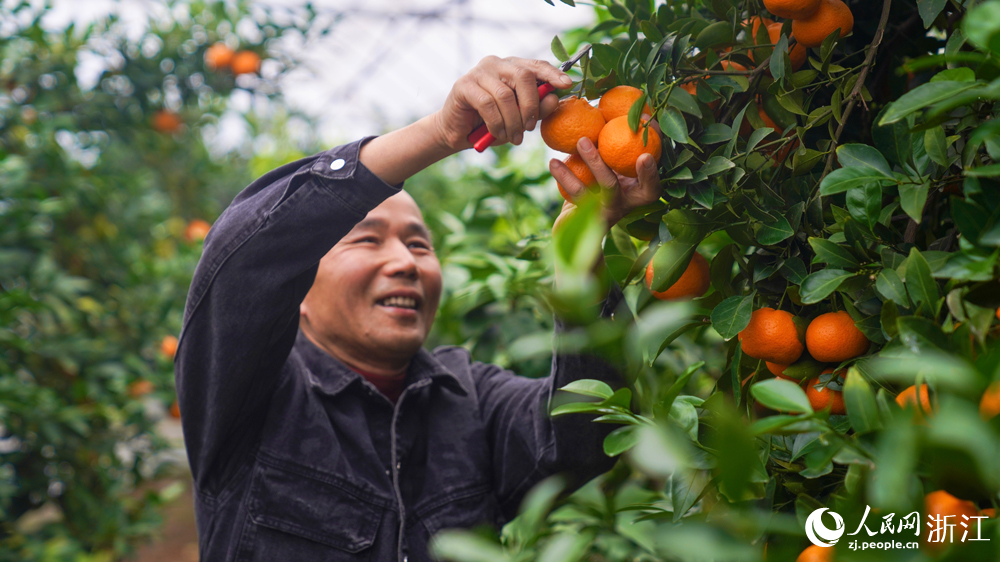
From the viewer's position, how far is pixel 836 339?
1.85 ft

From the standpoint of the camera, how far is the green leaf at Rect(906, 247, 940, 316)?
0.44 m

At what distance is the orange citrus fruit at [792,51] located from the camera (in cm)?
68

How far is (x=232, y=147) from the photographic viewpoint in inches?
151

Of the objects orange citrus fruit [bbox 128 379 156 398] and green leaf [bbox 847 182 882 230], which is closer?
green leaf [bbox 847 182 882 230]

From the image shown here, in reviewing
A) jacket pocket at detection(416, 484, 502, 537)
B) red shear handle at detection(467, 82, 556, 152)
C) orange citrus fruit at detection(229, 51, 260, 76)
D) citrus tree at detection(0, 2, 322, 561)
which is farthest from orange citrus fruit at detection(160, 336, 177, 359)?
red shear handle at detection(467, 82, 556, 152)

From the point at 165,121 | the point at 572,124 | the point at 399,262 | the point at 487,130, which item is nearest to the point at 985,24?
the point at 572,124

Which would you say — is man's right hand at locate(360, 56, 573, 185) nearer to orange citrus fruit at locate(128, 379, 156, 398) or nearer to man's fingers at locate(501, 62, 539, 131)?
man's fingers at locate(501, 62, 539, 131)

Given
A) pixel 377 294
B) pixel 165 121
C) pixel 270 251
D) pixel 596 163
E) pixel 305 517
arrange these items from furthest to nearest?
1. pixel 165 121
2. pixel 377 294
3. pixel 305 517
4. pixel 270 251
5. pixel 596 163

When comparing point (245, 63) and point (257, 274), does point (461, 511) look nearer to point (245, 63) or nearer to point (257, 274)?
point (257, 274)

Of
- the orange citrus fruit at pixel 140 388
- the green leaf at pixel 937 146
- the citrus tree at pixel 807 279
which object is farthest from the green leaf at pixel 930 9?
the orange citrus fruit at pixel 140 388

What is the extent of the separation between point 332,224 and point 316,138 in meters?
3.07

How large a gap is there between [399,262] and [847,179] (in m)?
0.80

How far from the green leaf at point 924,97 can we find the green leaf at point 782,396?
0.61 feet

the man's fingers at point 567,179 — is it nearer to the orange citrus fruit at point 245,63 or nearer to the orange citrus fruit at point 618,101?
the orange citrus fruit at point 618,101
